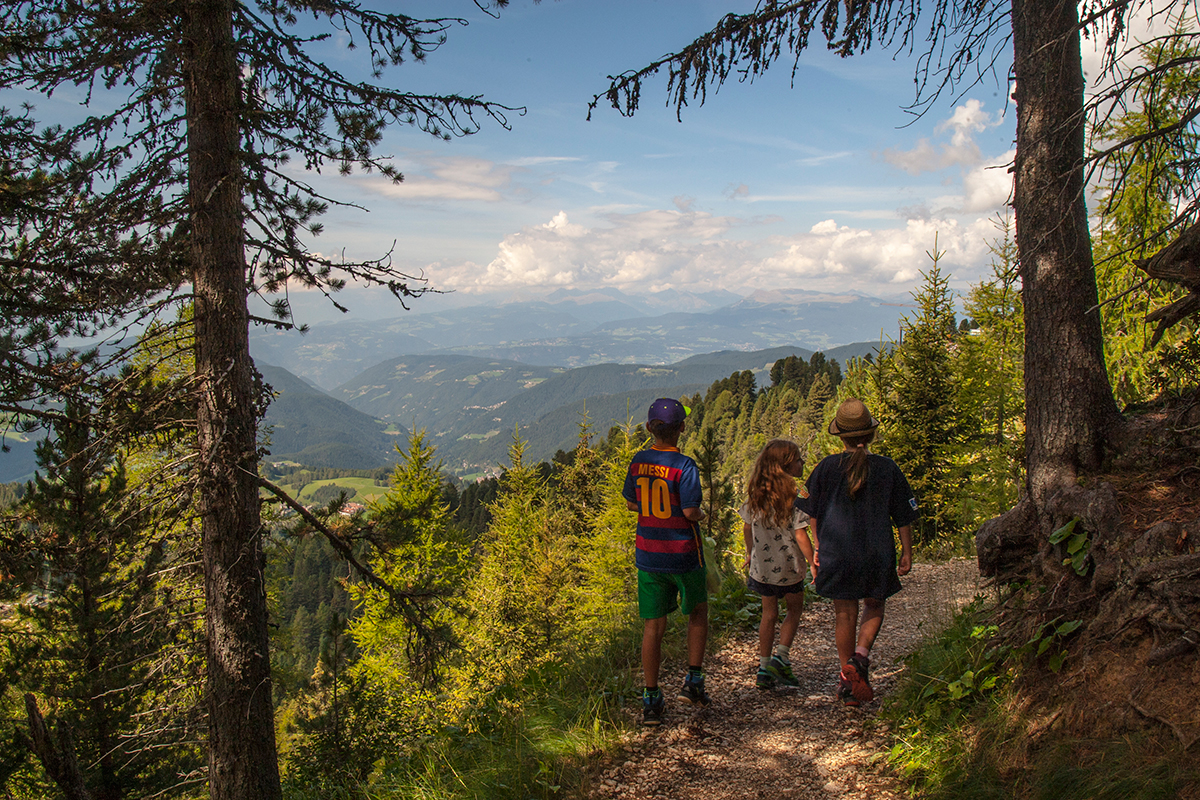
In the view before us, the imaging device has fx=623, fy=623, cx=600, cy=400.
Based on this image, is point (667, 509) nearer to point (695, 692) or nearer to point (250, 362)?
point (695, 692)

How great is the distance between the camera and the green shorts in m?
4.14

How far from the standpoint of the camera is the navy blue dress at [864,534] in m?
4.19

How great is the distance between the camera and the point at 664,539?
161 inches

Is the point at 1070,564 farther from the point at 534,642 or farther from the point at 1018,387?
the point at 534,642

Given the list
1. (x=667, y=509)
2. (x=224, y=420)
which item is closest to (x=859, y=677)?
(x=667, y=509)

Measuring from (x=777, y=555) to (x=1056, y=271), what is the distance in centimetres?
263

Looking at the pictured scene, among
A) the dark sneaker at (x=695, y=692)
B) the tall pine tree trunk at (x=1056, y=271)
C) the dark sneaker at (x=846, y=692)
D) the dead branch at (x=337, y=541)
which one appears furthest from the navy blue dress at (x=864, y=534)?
the dead branch at (x=337, y=541)

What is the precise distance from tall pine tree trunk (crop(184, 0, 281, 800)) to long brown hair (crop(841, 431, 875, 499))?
4495 millimetres

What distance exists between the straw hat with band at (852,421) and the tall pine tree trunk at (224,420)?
4494mm

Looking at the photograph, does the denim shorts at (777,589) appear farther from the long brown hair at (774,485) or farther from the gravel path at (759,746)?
the gravel path at (759,746)

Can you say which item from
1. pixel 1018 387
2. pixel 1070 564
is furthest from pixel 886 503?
pixel 1018 387

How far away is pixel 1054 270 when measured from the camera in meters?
3.99

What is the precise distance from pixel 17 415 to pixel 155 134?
267 cm

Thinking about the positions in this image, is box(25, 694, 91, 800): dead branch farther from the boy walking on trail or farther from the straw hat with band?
the straw hat with band
